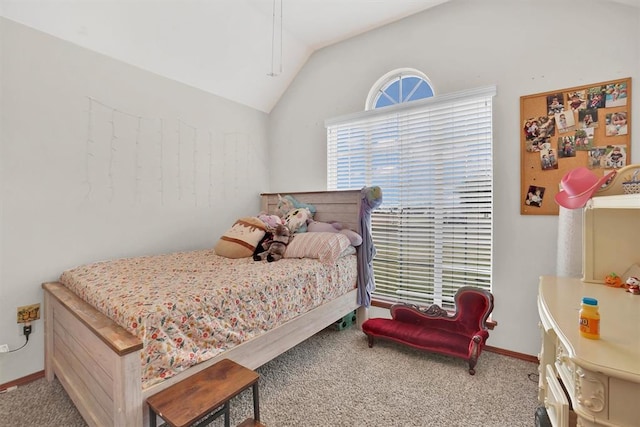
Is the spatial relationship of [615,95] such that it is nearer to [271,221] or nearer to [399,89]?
[399,89]

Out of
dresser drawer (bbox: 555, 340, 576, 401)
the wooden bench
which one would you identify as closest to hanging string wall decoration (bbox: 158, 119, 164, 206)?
the wooden bench

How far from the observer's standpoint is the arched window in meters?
2.85

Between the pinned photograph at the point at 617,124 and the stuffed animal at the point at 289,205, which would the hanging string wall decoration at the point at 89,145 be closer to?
the stuffed animal at the point at 289,205

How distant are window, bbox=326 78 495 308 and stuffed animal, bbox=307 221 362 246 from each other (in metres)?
0.43

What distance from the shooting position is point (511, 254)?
2328 millimetres

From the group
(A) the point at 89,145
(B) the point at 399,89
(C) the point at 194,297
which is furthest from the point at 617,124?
(A) the point at 89,145

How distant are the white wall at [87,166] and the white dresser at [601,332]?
2904mm

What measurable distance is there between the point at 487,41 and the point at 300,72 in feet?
6.65

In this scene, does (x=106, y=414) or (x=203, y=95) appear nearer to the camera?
(x=106, y=414)

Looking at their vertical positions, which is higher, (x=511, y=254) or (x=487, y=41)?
(x=487, y=41)

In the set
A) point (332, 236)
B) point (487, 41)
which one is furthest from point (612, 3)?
point (332, 236)

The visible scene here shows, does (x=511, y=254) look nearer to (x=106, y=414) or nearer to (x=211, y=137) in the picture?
(x=106, y=414)

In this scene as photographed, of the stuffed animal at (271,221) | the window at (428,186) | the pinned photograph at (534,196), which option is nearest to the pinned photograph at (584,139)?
the pinned photograph at (534,196)

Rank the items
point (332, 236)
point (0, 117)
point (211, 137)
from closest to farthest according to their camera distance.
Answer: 1. point (0, 117)
2. point (332, 236)
3. point (211, 137)
